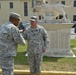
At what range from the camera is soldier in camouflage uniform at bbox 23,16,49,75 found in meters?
6.10

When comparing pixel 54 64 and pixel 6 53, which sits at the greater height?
pixel 6 53

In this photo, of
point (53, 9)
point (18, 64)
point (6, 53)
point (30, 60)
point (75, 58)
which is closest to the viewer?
point (6, 53)

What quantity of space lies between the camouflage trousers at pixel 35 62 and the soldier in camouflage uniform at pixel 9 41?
94 cm

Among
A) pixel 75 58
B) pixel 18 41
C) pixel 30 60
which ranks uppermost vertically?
pixel 18 41

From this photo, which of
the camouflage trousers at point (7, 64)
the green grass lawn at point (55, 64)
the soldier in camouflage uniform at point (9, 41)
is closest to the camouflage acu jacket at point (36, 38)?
the soldier in camouflage uniform at point (9, 41)

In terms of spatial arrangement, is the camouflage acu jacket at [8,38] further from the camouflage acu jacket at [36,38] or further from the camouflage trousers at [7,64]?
the camouflage acu jacket at [36,38]

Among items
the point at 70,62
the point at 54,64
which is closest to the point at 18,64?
the point at 54,64

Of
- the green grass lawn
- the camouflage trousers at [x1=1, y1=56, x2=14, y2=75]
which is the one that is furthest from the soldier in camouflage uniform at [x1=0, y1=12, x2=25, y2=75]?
the green grass lawn

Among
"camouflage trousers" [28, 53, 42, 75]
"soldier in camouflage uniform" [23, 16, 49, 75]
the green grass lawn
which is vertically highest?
"soldier in camouflage uniform" [23, 16, 49, 75]

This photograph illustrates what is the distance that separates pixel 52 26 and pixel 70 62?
1880 millimetres

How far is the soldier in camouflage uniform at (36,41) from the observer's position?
6.10m

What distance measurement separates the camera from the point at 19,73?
23.4 ft

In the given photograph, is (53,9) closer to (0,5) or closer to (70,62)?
(70,62)

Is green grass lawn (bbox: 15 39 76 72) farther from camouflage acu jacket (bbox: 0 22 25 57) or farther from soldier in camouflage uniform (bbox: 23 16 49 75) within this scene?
camouflage acu jacket (bbox: 0 22 25 57)
